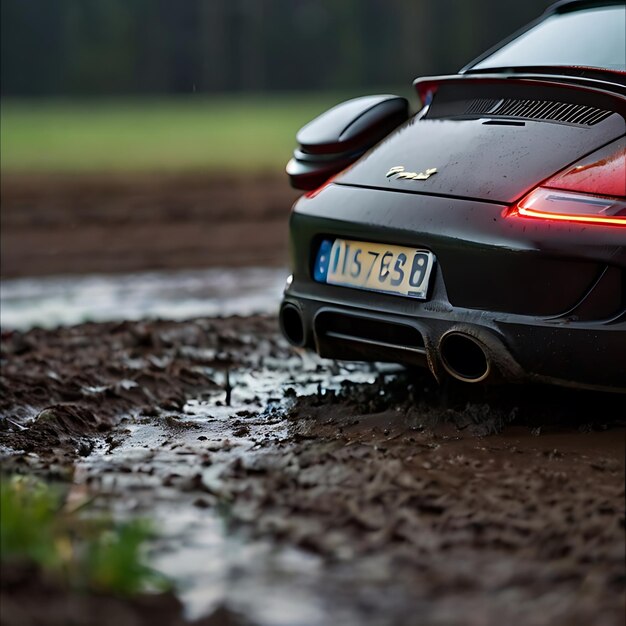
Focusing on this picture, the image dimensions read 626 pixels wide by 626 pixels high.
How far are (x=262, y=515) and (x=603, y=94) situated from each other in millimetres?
1794

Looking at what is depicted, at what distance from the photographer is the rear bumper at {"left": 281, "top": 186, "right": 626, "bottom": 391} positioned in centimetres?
374

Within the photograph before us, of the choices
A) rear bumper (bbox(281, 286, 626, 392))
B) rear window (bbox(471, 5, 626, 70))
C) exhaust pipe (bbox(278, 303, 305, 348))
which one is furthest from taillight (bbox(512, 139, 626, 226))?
exhaust pipe (bbox(278, 303, 305, 348))

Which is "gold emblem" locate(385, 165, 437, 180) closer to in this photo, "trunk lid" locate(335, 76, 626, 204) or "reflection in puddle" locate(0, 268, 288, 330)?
"trunk lid" locate(335, 76, 626, 204)

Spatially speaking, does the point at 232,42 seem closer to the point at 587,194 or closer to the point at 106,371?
the point at 106,371

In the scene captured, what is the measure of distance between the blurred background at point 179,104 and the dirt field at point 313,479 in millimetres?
4223

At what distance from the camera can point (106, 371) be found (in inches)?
224

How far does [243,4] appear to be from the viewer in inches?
2274

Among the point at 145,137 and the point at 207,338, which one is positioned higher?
the point at 207,338

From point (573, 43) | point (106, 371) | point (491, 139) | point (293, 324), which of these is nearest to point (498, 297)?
point (491, 139)

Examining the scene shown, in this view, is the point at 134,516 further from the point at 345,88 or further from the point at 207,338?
the point at 345,88

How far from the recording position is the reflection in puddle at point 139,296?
24.6 feet

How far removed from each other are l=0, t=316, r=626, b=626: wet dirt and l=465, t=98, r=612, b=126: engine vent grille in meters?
0.99

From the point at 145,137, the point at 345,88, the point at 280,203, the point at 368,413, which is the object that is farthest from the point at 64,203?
the point at 345,88

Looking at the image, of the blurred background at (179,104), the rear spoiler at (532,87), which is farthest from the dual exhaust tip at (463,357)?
the blurred background at (179,104)
